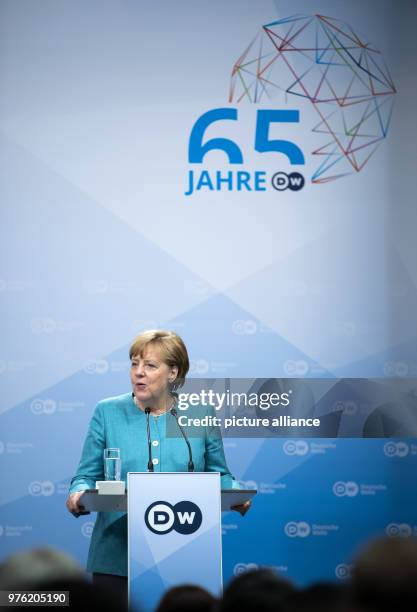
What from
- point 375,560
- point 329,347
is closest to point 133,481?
point 375,560

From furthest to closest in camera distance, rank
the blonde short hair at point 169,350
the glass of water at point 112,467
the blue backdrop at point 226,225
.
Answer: the blue backdrop at point 226,225 → the blonde short hair at point 169,350 → the glass of water at point 112,467

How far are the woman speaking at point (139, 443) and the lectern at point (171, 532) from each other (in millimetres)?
429

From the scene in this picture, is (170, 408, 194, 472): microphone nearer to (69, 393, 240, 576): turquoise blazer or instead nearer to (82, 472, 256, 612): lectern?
(69, 393, 240, 576): turquoise blazer

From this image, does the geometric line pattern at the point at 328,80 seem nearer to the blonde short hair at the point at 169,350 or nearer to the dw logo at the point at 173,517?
the blonde short hair at the point at 169,350

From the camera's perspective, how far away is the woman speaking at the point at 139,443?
14.7 ft

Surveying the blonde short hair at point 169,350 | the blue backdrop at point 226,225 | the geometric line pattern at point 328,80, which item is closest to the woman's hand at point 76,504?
the blonde short hair at point 169,350

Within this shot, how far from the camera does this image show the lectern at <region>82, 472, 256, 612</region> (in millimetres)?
3881

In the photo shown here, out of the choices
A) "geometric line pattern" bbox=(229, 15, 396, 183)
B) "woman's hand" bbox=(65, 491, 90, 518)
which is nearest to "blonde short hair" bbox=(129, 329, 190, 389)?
"woman's hand" bbox=(65, 491, 90, 518)

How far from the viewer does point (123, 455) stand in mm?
4609

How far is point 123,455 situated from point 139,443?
10 cm

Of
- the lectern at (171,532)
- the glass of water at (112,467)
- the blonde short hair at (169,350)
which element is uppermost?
the blonde short hair at (169,350)

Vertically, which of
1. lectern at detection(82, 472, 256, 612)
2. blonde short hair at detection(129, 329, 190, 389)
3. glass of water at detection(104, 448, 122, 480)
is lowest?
lectern at detection(82, 472, 256, 612)

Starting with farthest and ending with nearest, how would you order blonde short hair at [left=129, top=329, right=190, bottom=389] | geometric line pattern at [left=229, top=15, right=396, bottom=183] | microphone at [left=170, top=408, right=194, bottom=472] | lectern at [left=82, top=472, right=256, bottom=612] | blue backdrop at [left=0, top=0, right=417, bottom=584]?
geometric line pattern at [left=229, top=15, right=396, bottom=183] → blue backdrop at [left=0, top=0, right=417, bottom=584] → blonde short hair at [left=129, top=329, right=190, bottom=389] → microphone at [left=170, top=408, right=194, bottom=472] → lectern at [left=82, top=472, right=256, bottom=612]

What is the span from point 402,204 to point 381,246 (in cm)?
34
